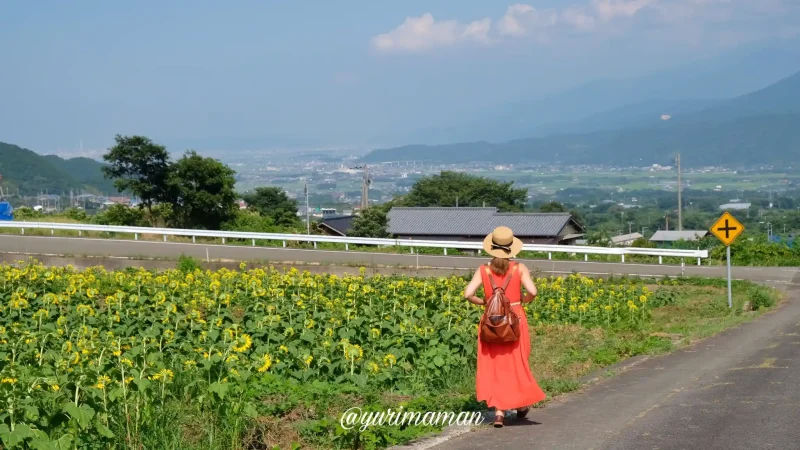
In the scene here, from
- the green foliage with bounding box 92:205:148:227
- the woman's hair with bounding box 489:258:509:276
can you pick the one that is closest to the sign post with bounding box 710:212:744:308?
the woman's hair with bounding box 489:258:509:276

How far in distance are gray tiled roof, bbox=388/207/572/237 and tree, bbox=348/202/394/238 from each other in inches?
130

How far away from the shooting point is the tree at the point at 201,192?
4450 centimetres

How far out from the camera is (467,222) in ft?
185

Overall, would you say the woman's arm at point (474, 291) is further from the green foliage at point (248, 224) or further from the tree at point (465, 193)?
the tree at point (465, 193)

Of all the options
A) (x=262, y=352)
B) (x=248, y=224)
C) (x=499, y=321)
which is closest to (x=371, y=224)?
(x=248, y=224)

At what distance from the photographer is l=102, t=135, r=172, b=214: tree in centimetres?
4547

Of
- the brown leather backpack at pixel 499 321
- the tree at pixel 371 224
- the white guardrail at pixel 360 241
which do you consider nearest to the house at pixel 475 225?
the tree at pixel 371 224

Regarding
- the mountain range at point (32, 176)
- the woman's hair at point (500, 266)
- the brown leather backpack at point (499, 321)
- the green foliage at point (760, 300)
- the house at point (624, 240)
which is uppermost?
the mountain range at point (32, 176)

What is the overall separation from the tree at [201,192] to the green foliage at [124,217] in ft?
5.41

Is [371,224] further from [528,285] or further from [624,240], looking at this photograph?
[528,285]

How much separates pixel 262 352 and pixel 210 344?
52cm

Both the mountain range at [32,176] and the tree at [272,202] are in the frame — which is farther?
the mountain range at [32,176]

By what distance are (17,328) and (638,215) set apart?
118 m

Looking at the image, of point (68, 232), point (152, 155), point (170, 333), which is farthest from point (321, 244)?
point (170, 333)
